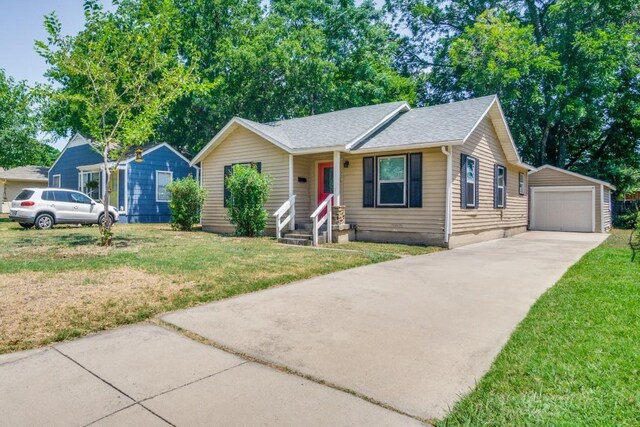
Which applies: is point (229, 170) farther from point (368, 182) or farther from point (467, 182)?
point (467, 182)

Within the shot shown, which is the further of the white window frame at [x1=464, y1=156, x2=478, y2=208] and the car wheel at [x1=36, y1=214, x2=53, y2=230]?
the car wheel at [x1=36, y1=214, x2=53, y2=230]

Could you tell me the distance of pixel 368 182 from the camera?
39.8ft

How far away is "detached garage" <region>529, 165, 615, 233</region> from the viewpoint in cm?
1831

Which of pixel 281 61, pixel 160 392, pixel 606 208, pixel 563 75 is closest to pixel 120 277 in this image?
pixel 160 392

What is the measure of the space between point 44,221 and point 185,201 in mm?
5178

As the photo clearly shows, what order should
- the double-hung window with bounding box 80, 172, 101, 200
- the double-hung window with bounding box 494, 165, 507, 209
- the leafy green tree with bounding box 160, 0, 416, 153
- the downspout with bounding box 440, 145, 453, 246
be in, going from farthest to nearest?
1. the leafy green tree with bounding box 160, 0, 416, 153
2. the double-hung window with bounding box 80, 172, 101, 200
3. the double-hung window with bounding box 494, 165, 507, 209
4. the downspout with bounding box 440, 145, 453, 246

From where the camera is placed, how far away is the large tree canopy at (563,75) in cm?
2108

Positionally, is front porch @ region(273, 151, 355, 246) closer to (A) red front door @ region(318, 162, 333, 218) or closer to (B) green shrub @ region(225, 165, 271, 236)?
(A) red front door @ region(318, 162, 333, 218)

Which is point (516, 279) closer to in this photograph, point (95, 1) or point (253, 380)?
point (253, 380)

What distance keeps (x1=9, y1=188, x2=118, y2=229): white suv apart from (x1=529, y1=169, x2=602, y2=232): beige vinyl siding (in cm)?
1932

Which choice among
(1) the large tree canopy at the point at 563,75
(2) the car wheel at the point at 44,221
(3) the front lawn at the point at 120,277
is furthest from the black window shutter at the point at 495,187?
(2) the car wheel at the point at 44,221

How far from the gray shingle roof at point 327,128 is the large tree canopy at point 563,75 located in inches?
451

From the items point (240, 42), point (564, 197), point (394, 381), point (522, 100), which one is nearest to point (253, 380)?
point (394, 381)

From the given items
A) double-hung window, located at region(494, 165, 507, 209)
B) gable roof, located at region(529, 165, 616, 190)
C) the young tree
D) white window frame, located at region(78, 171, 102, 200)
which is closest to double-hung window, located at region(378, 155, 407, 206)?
double-hung window, located at region(494, 165, 507, 209)
